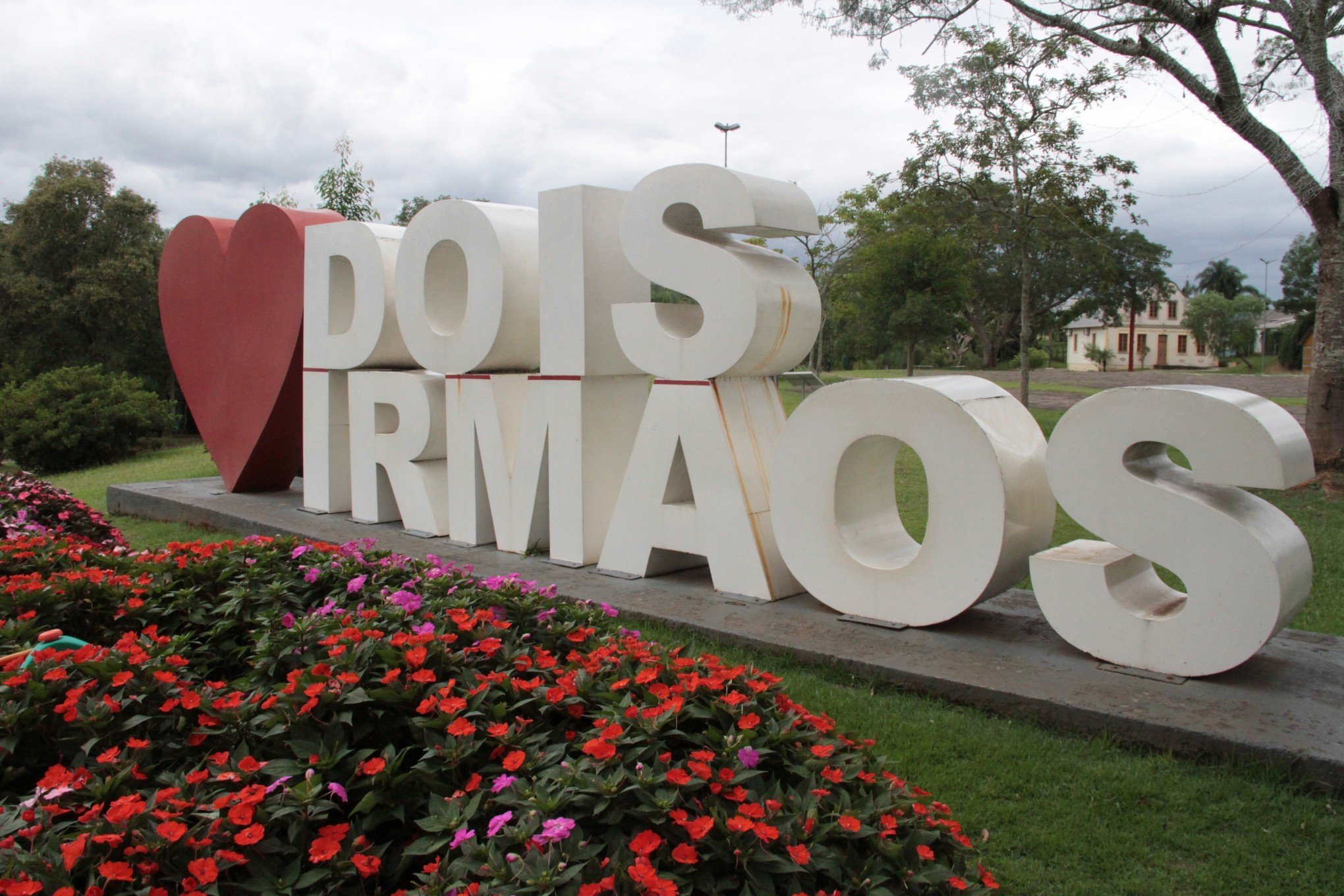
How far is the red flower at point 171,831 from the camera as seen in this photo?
7.04 feet

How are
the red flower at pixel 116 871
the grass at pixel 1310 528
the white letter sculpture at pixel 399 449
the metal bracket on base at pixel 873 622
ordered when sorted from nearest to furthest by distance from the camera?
1. the red flower at pixel 116 871
2. the metal bracket on base at pixel 873 622
3. the grass at pixel 1310 528
4. the white letter sculpture at pixel 399 449

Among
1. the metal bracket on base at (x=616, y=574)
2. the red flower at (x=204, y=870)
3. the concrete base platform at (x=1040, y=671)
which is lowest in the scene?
the concrete base platform at (x=1040, y=671)

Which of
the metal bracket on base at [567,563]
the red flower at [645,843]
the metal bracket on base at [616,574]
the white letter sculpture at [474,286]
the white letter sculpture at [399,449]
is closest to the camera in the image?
the red flower at [645,843]

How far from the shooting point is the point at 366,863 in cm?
216

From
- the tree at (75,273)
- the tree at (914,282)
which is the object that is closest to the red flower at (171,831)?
the tree at (914,282)

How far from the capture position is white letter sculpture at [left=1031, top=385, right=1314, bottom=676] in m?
4.48

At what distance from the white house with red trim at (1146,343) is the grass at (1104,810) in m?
52.8

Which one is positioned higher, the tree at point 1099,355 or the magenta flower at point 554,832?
the tree at point 1099,355

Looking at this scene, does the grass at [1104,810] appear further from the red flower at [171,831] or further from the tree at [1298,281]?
the tree at [1298,281]

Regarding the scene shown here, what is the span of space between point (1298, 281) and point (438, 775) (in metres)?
55.6

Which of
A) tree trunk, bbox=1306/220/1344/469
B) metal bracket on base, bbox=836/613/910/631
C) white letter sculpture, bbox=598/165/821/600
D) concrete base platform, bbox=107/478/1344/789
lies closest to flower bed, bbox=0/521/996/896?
concrete base platform, bbox=107/478/1344/789

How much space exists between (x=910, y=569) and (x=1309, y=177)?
7759 millimetres

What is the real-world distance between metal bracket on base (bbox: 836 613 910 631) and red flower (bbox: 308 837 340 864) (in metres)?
3.92

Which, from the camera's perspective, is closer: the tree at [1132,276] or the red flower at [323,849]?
the red flower at [323,849]
